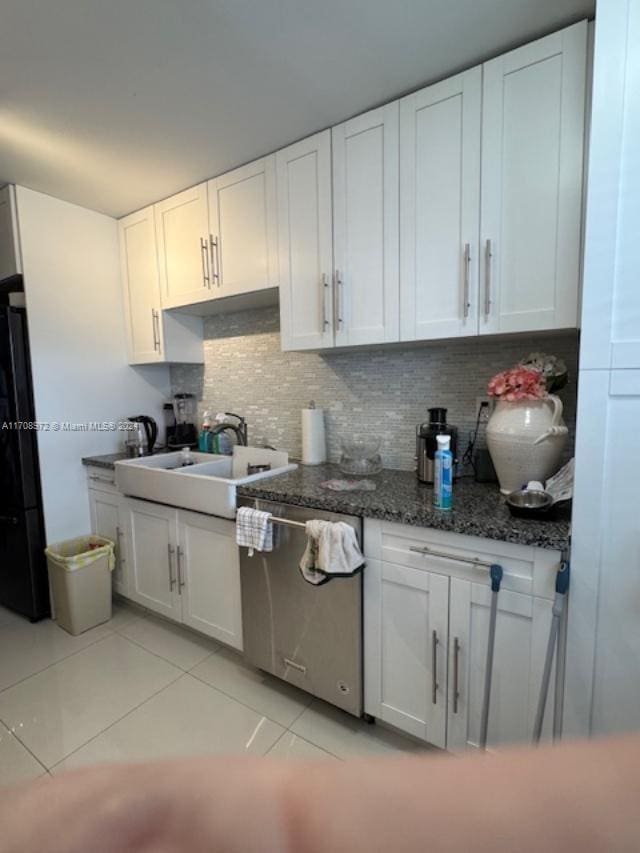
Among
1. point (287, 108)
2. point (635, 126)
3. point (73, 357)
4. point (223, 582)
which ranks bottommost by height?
point (223, 582)

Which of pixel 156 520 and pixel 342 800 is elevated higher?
pixel 342 800

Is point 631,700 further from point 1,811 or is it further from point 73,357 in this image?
point 73,357

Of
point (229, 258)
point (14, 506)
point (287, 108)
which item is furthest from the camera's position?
point (14, 506)

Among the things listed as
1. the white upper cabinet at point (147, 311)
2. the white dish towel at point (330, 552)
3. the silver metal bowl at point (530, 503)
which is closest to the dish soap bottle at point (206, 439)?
the white upper cabinet at point (147, 311)

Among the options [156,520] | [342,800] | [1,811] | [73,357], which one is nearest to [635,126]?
[342,800]

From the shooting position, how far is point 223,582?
1.75 m

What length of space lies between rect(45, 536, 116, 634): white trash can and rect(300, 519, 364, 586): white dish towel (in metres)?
1.42

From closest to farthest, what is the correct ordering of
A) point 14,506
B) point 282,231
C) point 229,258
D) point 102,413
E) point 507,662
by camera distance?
point 507,662 → point 282,231 → point 229,258 → point 14,506 → point 102,413

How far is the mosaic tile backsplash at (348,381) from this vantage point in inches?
63.2

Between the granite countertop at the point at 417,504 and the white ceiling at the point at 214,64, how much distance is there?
1.45 metres

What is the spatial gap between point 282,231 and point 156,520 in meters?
1.54

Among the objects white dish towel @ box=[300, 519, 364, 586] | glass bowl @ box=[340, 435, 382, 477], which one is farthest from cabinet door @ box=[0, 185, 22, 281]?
white dish towel @ box=[300, 519, 364, 586]

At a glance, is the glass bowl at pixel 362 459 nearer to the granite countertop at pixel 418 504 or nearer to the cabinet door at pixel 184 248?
the granite countertop at pixel 418 504

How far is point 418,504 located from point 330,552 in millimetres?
335
